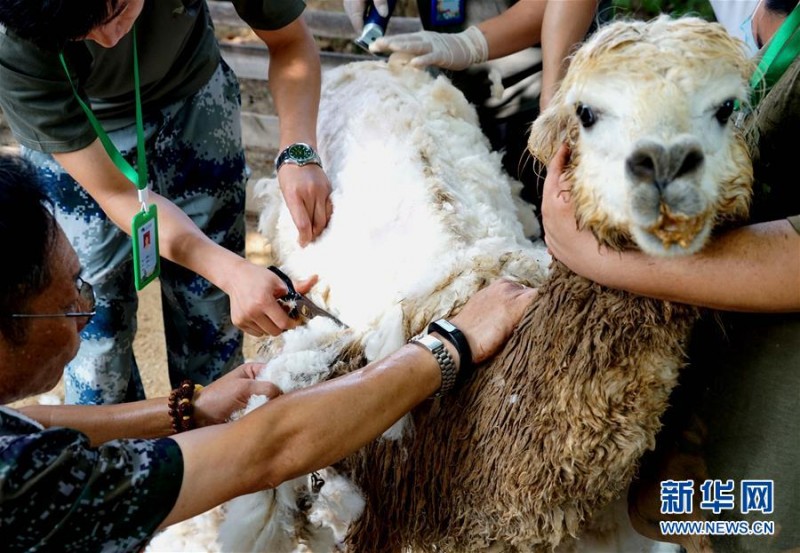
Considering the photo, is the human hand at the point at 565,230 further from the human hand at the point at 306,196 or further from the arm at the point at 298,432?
the human hand at the point at 306,196

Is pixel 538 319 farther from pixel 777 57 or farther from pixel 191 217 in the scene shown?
pixel 191 217

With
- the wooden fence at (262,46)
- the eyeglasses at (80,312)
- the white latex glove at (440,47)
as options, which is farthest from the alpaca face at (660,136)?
the wooden fence at (262,46)

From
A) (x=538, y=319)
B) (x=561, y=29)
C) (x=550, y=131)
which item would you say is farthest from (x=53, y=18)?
(x=561, y=29)

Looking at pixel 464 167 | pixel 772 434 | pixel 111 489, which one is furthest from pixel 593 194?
pixel 464 167

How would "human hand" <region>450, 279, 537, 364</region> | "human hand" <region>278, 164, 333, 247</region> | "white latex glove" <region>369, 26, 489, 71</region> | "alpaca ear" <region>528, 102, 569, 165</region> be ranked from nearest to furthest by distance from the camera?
"alpaca ear" <region>528, 102, 569, 165</region> < "human hand" <region>450, 279, 537, 364</region> < "human hand" <region>278, 164, 333, 247</region> < "white latex glove" <region>369, 26, 489, 71</region>

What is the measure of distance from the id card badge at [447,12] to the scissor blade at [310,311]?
1.31 meters

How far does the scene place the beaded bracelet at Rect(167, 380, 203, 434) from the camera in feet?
5.15

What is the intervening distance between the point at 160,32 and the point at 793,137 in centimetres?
150

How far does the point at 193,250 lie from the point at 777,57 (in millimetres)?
1322

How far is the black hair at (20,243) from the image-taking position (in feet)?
3.66

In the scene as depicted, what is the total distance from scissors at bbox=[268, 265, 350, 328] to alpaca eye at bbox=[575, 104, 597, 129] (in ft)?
2.80

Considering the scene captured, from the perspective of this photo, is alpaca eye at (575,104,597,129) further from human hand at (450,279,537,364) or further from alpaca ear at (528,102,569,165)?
human hand at (450,279,537,364)

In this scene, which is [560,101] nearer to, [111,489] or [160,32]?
[111,489]

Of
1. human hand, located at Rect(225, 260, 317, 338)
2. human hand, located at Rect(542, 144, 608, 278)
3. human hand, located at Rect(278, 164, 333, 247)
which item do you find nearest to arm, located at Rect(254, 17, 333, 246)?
human hand, located at Rect(278, 164, 333, 247)
